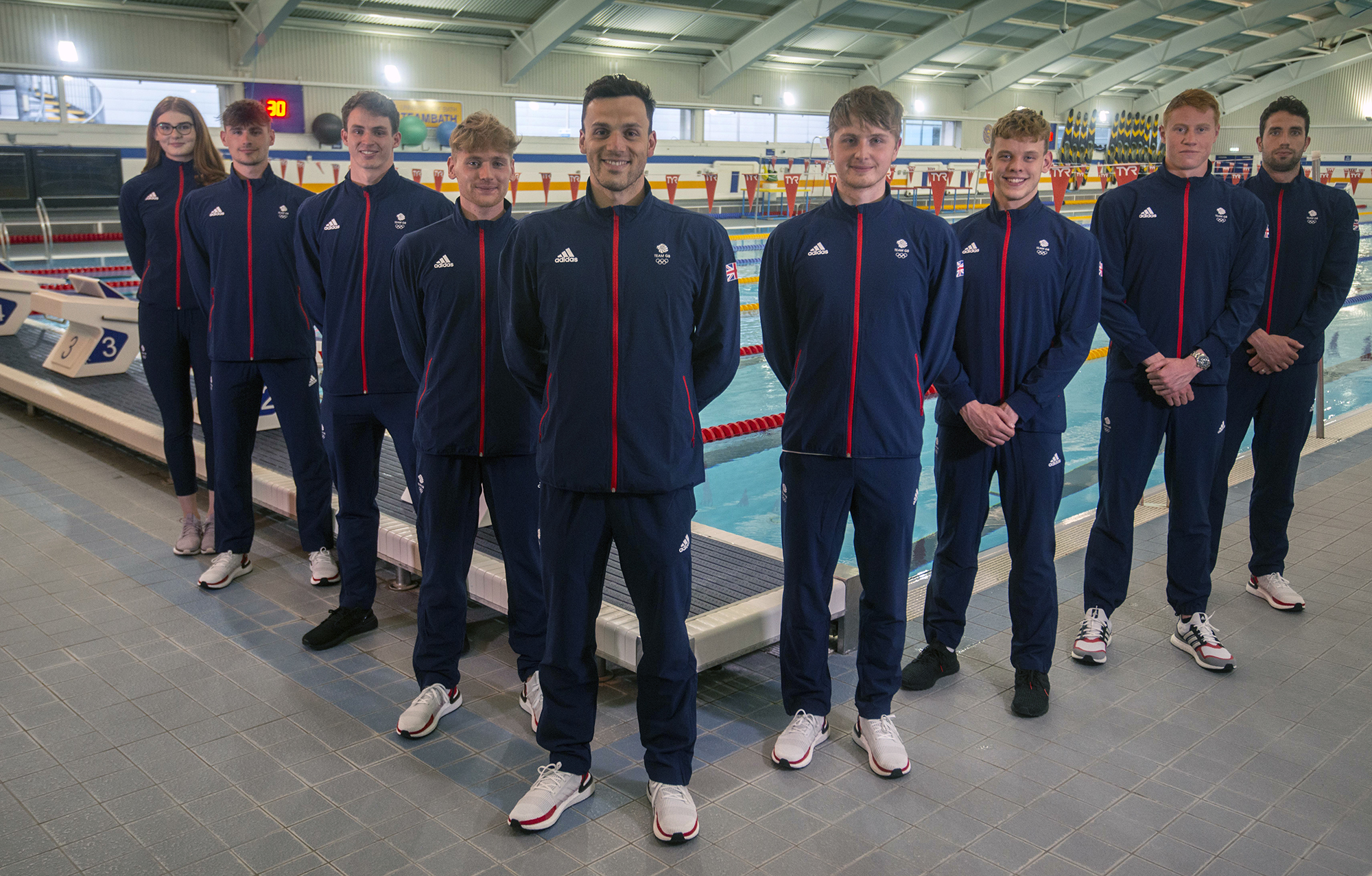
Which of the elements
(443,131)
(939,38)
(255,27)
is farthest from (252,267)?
(939,38)

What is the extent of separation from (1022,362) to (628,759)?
5.05 feet

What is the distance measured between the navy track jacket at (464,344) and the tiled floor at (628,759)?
0.82 metres

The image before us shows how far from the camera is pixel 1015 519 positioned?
297 cm

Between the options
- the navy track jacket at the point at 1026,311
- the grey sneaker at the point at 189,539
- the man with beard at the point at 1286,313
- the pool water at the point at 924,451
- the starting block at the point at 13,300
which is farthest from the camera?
the starting block at the point at 13,300

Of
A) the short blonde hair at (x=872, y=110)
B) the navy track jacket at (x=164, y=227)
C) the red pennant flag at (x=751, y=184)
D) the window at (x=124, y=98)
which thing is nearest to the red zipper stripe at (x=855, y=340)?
the short blonde hair at (x=872, y=110)

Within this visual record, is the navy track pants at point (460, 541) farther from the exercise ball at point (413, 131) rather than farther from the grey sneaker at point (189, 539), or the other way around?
the exercise ball at point (413, 131)

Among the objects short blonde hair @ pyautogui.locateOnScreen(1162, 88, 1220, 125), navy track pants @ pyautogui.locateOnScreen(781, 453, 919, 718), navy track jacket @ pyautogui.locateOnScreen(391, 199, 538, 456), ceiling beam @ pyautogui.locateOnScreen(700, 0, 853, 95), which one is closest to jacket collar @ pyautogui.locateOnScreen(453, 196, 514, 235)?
navy track jacket @ pyautogui.locateOnScreen(391, 199, 538, 456)

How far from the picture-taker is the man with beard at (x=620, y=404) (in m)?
2.25

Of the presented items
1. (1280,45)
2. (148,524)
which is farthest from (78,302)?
(1280,45)

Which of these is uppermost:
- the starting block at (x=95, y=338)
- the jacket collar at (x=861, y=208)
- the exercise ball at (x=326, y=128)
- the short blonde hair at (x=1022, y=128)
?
the exercise ball at (x=326, y=128)

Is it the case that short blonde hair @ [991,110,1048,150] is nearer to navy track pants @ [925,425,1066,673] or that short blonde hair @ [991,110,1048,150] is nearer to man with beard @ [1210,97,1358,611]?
navy track pants @ [925,425,1066,673]

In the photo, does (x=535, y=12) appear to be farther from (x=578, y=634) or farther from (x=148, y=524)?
(x=578, y=634)

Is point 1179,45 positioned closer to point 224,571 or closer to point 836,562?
point 836,562

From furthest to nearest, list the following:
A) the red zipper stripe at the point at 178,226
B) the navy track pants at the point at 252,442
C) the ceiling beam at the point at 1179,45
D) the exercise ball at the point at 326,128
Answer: the ceiling beam at the point at 1179,45 < the exercise ball at the point at 326,128 < the red zipper stripe at the point at 178,226 < the navy track pants at the point at 252,442
